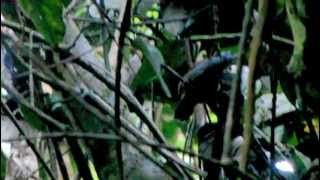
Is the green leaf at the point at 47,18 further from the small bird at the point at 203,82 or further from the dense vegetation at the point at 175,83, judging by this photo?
the small bird at the point at 203,82

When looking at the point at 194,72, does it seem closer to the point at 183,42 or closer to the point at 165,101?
the point at 183,42

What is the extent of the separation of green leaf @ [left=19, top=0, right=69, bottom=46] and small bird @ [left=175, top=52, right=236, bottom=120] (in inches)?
9.6

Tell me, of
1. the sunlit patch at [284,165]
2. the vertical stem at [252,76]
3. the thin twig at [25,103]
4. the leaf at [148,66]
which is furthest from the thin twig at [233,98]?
the sunlit patch at [284,165]

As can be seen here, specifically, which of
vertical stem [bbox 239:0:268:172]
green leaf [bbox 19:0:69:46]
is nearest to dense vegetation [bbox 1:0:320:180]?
green leaf [bbox 19:0:69:46]

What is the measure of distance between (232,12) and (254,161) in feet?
0.81

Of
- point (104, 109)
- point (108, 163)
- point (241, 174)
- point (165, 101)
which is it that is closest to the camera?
point (241, 174)

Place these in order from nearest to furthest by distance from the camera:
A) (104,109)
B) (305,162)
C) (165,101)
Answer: (104,109)
(305,162)
(165,101)

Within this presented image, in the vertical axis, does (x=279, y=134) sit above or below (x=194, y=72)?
below

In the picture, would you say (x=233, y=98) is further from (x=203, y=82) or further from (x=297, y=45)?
(x=203, y=82)

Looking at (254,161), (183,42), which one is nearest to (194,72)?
(183,42)

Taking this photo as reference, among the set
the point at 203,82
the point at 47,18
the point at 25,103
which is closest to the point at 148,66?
the point at 203,82

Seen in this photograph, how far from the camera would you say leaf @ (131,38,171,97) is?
3.18 feet

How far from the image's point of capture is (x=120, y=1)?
1518 mm

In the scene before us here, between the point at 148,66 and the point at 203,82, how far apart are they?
9 centimetres
